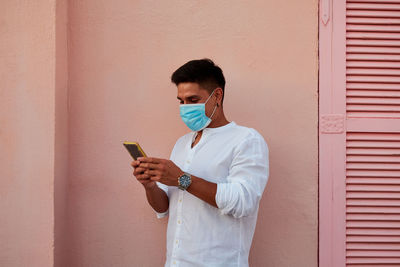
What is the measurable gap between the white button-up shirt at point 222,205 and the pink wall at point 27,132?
2.68 feet

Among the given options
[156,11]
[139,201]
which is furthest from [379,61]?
[139,201]

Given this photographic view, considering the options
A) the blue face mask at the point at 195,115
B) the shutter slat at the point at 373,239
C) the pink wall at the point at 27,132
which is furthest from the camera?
the shutter slat at the point at 373,239

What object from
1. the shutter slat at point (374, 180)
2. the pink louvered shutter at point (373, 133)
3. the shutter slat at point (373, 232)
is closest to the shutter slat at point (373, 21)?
the pink louvered shutter at point (373, 133)

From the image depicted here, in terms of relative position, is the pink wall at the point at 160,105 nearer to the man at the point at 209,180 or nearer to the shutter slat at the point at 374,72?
the shutter slat at the point at 374,72

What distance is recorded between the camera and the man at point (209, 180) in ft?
5.49

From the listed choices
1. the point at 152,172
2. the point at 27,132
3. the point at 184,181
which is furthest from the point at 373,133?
the point at 27,132

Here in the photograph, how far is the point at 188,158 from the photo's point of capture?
1.91 metres

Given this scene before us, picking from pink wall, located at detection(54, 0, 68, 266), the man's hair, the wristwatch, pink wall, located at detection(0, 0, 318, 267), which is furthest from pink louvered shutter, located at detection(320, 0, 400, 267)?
pink wall, located at detection(54, 0, 68, 266)

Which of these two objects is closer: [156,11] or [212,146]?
[212,146]

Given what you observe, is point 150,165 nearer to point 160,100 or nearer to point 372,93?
point 160,100

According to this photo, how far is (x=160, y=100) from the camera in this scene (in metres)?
2.34

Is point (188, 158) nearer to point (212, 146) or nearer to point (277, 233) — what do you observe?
point (212, 146)

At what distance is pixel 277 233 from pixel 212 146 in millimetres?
833

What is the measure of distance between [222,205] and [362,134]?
3.88 ft
